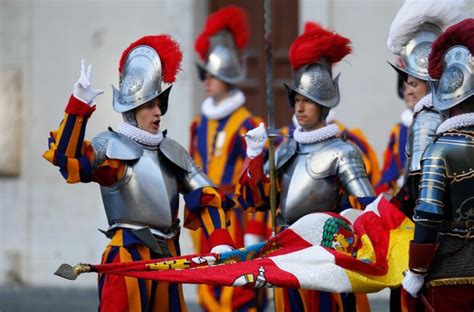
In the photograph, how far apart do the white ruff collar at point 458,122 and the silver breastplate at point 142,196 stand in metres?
1.61

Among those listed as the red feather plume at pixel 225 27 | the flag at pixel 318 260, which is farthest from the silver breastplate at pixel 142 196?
the red feather plume at pixel 225 27

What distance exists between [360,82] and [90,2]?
2748mm

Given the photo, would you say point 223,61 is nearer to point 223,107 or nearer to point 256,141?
point 223,107

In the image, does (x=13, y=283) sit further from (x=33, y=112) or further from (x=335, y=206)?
(x=335, y=206)

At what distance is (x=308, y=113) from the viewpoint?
841 centimetres

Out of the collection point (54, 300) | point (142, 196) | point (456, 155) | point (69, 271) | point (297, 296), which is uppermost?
point (456, 155)

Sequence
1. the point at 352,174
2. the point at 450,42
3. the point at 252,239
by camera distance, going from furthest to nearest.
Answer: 1. the point at 252,239
2. the point at 352,174
3. the point at 450,42

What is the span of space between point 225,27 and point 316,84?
3160mm

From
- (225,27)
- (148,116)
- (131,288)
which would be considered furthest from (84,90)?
(225,27)

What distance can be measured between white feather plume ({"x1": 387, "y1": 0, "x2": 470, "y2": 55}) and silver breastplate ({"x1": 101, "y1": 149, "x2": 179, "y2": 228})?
1.76 metres

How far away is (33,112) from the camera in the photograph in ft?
44.6

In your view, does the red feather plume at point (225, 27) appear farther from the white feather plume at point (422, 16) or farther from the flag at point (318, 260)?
the flag at point (318, 260)

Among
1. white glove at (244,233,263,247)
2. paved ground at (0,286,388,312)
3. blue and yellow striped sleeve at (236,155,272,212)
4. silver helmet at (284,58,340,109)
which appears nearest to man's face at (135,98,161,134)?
blue and yellow striped sleeve at (236,155,272,212)

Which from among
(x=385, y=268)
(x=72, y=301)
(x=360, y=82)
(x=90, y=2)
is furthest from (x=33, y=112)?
(x=385, y=268)
